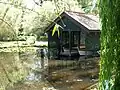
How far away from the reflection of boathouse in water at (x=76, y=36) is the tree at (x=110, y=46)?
62.8 ft

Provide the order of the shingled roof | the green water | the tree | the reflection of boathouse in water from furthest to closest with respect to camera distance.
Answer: the reflection of boathouse in water, the shingled roof, the green water, the tree

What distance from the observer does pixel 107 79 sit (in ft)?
9.12

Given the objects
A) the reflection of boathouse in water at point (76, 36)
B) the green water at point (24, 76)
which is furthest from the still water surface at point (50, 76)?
the reflection of boathouse in water at point (76, 36)

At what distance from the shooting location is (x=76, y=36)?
90.9 feet

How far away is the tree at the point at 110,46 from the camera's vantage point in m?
2.75

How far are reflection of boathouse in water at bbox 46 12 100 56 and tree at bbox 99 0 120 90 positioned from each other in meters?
19.1

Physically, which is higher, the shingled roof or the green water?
the shingled roof

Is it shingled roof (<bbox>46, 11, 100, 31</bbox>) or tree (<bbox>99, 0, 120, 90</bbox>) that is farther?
shingled roof (<bbox>46, 11, 100, 31</bbox>)

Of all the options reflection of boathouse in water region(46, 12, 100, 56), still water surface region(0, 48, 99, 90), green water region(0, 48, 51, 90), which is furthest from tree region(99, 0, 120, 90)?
reflection of boathouse in water region(46, 12, 100, 56)

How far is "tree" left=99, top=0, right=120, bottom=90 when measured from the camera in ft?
9.04

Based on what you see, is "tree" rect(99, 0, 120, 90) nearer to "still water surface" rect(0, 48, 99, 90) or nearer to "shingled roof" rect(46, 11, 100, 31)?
"still water surface" rect(0, 48, 99, 90)

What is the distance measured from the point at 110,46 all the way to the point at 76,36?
982 inches

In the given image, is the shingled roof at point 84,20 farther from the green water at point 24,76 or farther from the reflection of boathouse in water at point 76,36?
the green water at point 24,76

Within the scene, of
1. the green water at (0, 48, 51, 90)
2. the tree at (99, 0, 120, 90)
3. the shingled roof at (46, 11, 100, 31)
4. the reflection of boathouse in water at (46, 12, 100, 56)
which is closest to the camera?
the tree at (99, 0, 120, 90)
